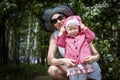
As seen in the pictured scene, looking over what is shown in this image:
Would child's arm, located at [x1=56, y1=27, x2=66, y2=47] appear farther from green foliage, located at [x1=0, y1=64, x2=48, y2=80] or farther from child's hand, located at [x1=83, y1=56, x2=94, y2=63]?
green foliage, located at [x1=0, y1=64, x2=48, y2=80]

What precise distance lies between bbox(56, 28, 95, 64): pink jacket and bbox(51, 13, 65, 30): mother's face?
1.10 ft

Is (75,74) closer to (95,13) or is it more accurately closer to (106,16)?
(95,13)

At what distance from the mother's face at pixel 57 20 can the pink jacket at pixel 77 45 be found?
0.33 metres

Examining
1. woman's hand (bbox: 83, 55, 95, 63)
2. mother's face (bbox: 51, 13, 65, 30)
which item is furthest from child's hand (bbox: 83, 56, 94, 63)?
mother's face (bbox: 51, 13, 65, 30)

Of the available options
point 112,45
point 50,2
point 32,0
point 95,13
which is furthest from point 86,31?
point 32,0

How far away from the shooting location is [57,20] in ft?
16.4

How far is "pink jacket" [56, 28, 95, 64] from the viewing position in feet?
14.7

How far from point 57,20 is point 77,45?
622 mm

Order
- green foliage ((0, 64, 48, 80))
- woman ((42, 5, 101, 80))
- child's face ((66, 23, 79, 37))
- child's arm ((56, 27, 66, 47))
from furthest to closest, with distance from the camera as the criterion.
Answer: green foliage ((0, 64, 48, 80))
woman ((42, 5, 101, 80))
child's arm ((56, 27, 66, 47))
child's face ((66, 23, 79, 37))

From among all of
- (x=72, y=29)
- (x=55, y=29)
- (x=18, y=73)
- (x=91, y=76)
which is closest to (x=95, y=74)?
(x=91, y=76)

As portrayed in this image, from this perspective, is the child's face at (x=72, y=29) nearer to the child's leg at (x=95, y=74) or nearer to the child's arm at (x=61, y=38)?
the child's arm at (x=61, y=38)

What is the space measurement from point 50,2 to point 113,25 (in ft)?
13.4

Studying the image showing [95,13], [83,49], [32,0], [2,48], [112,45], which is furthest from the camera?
[2,48]

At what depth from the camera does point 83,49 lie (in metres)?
4.50
